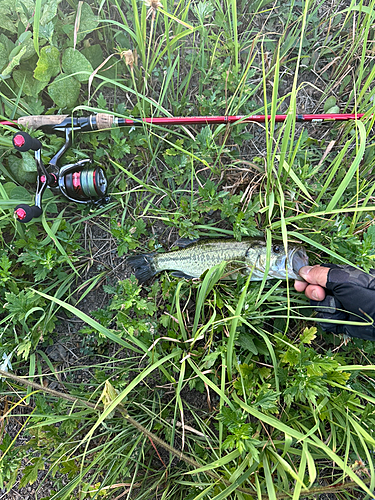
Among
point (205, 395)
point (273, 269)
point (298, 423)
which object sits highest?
point (273, 269)

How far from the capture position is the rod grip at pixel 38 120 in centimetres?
249

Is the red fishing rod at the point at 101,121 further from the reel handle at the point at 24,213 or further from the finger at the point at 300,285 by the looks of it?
the finger at the point at 300,285

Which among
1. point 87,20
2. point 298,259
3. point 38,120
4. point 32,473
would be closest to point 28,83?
point 38,120

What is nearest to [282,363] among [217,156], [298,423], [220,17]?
[298,423]

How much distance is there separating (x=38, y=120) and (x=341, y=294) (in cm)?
272

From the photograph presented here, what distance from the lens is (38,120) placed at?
2492 mm

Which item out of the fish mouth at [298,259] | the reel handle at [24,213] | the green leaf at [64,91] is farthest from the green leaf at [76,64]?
the fish mouth at [298,259]

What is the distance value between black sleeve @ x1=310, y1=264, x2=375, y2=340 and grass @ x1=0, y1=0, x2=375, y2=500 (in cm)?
14

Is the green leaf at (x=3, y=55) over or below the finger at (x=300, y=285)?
over

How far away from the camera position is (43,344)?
111 inches

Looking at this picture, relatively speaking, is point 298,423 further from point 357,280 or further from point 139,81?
point 139,81

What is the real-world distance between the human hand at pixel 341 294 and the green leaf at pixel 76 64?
7.91ft

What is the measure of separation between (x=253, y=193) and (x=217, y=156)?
A: 45 cm

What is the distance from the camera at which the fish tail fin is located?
2750mm
